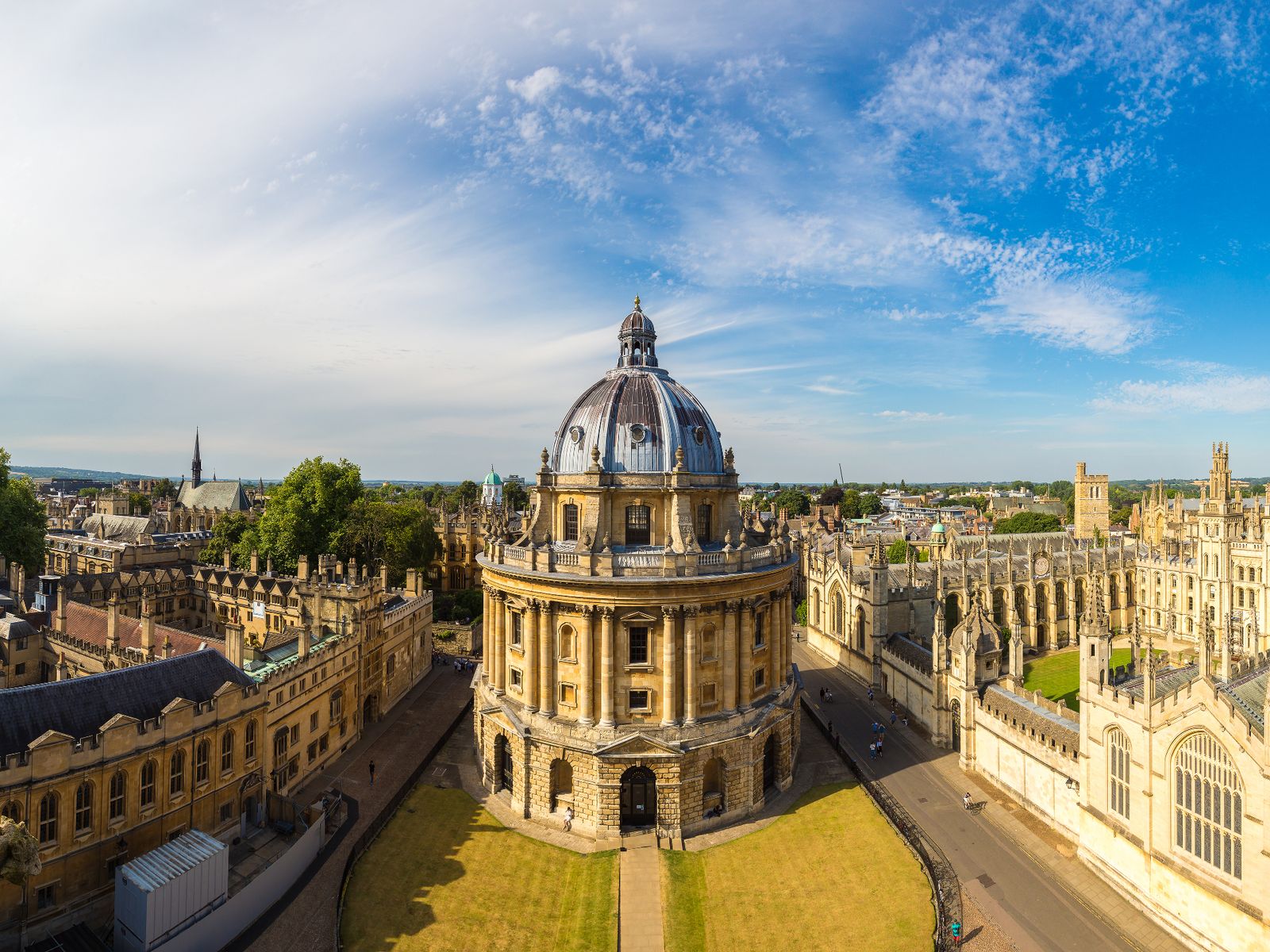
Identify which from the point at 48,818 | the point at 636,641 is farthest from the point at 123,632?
the point at 636,641

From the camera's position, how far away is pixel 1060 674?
5822 centimetres

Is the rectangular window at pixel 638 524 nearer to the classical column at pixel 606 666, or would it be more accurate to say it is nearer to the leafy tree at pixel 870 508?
the classical column at pixel 606 666

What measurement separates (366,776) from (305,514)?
35.8 meters

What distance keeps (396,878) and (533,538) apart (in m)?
17.0

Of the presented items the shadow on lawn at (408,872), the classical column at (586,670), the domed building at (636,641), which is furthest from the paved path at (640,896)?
the shadow on lawn at (408,872)

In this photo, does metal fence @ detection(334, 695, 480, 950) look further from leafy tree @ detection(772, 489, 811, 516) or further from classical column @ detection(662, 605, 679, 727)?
leafy tree @ detection(772, 489, 811, 516)

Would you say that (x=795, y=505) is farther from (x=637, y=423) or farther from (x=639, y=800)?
(x=639, y=800)

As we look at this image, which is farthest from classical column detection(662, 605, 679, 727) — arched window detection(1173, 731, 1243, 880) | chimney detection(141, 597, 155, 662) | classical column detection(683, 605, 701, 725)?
chimney detection(141, 597, 155, 662)

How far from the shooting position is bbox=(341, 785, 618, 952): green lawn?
26.1 meters

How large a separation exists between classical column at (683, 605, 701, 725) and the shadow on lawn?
10547mm

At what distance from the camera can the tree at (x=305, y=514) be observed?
66812 millimetres

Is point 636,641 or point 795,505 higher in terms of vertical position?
point 795,505

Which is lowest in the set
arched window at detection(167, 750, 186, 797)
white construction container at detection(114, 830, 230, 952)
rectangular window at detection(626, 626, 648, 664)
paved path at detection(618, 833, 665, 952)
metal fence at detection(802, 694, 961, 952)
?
paved path at detection(618, 833, 665, 952)

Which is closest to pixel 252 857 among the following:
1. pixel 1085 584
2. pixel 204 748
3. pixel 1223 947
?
pixel 204 748
